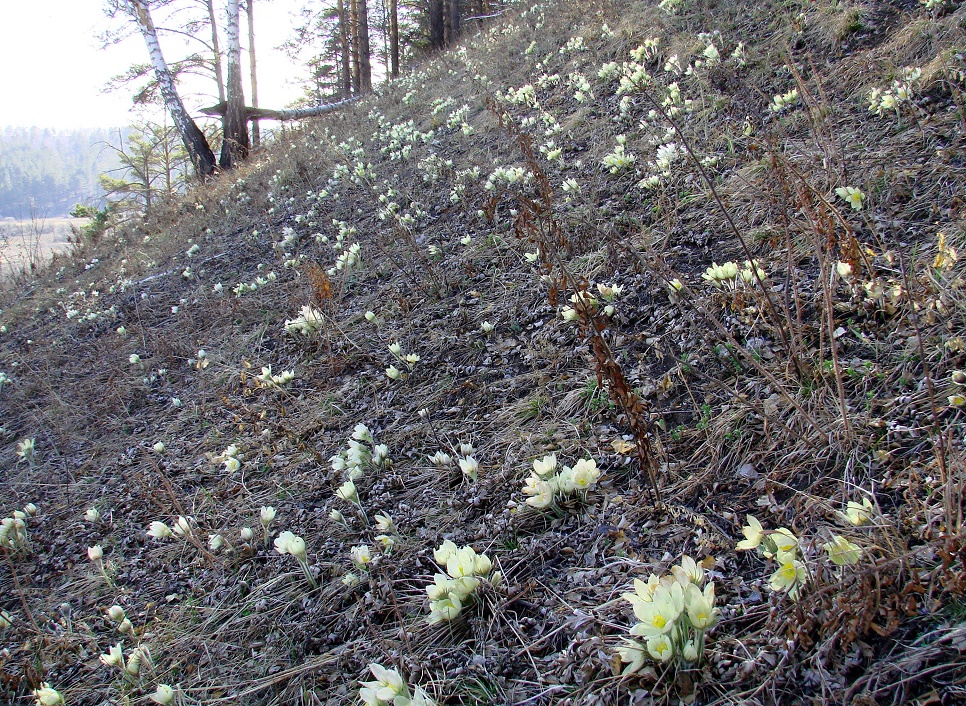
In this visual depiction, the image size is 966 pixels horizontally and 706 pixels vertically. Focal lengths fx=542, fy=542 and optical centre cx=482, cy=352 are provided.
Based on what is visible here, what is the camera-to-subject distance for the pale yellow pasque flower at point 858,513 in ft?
5.08

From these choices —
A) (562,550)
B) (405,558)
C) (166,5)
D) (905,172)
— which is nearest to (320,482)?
(405,558)

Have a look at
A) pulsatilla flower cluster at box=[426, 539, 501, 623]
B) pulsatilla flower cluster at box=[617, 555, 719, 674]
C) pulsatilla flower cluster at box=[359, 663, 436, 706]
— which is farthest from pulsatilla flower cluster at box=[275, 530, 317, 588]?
pulsatilla flower cluster at box=[617, 555, 719, 674]

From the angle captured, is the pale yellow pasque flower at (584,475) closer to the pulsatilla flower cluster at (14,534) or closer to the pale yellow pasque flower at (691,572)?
the pale yellow pasque flower at (691,572)

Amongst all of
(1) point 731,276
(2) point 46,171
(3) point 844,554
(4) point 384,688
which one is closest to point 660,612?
(3) point 844,554

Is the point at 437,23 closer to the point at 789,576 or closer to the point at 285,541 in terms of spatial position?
the point at 285,541

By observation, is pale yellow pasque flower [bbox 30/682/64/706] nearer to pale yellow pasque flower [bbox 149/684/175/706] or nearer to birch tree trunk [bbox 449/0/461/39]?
pale yellow pasque flower [bbox 149/684/175/706]

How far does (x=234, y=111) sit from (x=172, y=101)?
143cm

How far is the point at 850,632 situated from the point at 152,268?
9.34 m

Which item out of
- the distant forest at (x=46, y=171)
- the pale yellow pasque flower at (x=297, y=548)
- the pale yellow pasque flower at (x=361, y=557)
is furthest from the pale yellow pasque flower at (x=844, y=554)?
the distant forest at (x=46, y=171)

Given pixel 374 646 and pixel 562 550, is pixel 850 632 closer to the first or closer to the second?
pixel 562 550

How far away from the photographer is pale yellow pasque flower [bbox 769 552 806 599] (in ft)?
4.83

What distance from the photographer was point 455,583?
1965mm

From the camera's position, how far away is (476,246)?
4742mm

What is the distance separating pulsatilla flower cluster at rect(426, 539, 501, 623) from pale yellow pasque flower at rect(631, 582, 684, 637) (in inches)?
25.6
